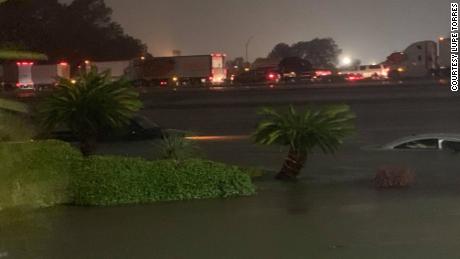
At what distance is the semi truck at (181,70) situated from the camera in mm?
69125

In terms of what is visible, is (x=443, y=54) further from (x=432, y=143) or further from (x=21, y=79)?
(x=432, y=143)

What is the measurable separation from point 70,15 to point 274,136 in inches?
3404

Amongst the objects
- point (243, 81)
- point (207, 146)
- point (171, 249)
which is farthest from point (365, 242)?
point (243, 81)

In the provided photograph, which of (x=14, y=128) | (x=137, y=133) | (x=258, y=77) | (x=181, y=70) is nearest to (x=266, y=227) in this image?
(x=14, y=128)

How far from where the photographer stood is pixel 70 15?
9519 cm

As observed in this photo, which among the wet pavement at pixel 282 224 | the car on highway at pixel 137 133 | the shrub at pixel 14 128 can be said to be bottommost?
the wet pavement at pixel 282 224

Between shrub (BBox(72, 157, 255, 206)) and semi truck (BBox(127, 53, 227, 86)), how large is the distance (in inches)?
2270

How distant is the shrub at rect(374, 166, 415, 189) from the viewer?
11656 millimetres

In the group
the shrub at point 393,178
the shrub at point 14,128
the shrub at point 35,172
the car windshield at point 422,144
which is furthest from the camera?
the car windshield at point 422,144

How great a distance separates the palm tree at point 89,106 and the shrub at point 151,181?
2203 millimetres

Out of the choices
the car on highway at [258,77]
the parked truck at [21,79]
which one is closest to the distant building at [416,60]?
the car on highway at [258,77]

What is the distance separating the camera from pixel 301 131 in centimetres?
1218

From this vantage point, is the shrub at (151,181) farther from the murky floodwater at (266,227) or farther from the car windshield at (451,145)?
the car windshield at (451,145)

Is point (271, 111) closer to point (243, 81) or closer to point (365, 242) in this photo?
point (365, 242)
